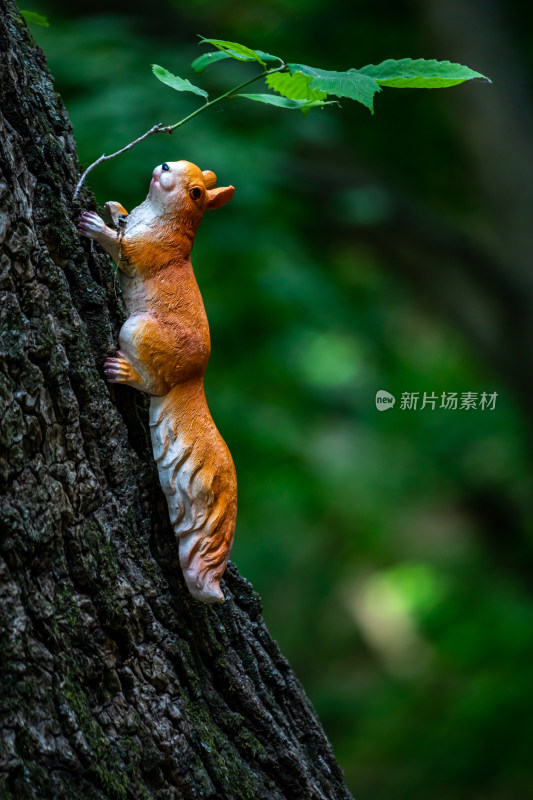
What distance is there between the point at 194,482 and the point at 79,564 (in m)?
0.25

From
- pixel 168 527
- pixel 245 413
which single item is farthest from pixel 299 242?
pixel 168 527

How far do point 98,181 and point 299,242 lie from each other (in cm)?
170

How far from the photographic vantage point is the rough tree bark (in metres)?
1.23

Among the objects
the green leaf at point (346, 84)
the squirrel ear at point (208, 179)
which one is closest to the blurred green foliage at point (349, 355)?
the squirrel ear at point (208, 179)

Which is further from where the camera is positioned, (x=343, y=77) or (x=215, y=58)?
(x=215, y=58)

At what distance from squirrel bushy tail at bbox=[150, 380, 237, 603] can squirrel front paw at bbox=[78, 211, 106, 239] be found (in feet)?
1.07

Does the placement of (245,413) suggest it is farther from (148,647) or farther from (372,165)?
(148,647)

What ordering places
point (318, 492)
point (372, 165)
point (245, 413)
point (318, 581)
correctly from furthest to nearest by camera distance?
point (318, 581) < point (318, 492) < point (372, 165) < point (245, 413)

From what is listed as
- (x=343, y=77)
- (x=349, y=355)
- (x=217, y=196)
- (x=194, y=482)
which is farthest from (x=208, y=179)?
(x=349, y=355)

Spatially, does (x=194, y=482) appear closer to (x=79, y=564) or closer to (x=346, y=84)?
(x=79, y=564)

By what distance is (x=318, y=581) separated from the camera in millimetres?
8242

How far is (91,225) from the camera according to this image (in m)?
1.39

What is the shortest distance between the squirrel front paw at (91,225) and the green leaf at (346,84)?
448 millimetres

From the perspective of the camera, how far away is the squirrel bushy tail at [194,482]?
140cm
